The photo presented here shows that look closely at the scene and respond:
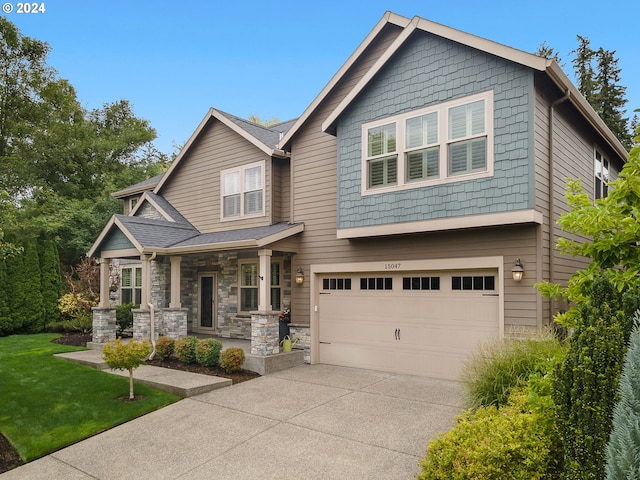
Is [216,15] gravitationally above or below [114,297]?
above

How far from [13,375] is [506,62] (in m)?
12.3

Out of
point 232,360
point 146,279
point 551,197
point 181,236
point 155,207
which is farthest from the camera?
point 155,207

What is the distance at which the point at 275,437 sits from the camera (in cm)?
621

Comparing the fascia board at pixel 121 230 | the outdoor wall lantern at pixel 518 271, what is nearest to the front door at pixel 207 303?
the fascia board at pixel 121 230

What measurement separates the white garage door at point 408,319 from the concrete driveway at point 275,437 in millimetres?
838

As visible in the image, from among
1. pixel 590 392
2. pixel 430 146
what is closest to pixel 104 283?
pixel 430 146

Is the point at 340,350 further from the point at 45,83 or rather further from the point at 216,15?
the point at 45,83

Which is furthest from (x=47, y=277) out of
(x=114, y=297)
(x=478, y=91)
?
(x=478, y=91)

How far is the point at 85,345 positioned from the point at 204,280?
411cm

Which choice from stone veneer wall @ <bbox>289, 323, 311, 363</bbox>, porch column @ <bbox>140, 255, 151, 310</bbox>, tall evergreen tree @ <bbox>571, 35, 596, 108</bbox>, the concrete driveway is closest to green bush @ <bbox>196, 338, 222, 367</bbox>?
the concrete driveway

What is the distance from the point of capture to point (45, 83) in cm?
2769

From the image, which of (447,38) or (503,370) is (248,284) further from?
(503,370)

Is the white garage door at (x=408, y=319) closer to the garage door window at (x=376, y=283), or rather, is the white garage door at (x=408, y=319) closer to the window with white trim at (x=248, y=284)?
the garage door window at (x=376, y=283)

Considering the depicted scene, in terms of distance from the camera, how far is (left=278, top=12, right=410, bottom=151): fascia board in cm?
1011
